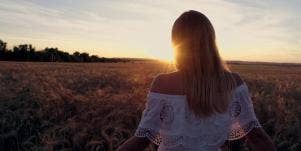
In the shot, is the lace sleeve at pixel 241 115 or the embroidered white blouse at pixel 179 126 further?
the lace sleeve at pixel 241 115

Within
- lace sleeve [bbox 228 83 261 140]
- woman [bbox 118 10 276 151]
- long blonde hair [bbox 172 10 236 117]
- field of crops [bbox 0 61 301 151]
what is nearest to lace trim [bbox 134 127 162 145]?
woman [bbox 118 10 276 151]

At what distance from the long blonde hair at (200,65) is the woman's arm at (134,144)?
0.84 ft

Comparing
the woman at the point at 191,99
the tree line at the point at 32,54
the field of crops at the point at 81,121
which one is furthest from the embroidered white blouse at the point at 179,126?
the tree line at the point at 32,54

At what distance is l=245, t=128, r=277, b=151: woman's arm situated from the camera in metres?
2.29

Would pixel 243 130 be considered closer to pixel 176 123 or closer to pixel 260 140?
pixel 260 140

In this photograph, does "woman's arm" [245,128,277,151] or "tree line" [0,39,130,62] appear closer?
"woman's arm" [245,128,277,151]

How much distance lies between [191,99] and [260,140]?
14.8 inches

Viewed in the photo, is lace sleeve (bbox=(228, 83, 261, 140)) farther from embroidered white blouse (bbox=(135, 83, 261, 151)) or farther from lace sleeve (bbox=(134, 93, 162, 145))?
lace sleeve (bbox=(134, 93, 162, 145))

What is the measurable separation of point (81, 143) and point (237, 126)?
11.5 ft

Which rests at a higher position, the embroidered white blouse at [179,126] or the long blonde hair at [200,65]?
the long blonde hair at [200,65]

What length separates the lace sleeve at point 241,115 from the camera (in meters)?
2.37

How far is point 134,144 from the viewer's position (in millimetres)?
2273

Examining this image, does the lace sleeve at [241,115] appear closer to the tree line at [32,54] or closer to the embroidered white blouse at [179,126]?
the embroidered white blouse at [179,126]

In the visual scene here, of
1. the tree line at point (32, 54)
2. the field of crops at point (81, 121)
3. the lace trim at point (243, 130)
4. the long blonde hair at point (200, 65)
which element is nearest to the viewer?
the long blonde hair at point (200, 65)
